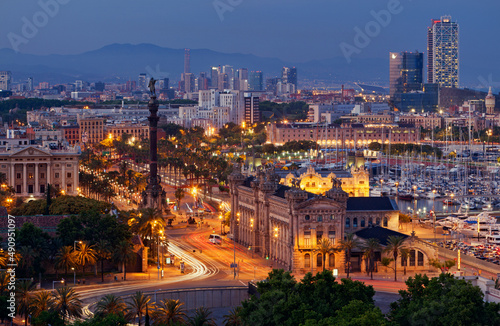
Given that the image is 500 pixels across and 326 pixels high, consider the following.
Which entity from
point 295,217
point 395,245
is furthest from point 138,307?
point 395,245

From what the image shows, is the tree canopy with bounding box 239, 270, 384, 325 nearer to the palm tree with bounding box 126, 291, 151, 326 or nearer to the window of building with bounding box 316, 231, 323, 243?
the palm tree with bounding box 126, 291, 151, 326

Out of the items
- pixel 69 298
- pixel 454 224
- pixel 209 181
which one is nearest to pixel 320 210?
pixel 69 298

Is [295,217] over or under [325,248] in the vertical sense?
Result: over

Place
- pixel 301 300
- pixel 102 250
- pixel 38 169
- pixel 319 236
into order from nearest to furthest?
pixel 301 300 → pixel 102 250 → pixel 319 236 → pixel 38 169

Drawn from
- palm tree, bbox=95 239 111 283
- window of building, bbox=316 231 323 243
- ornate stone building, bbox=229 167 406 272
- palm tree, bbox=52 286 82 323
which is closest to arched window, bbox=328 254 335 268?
ornate stone building, bbox=229 167 406 272

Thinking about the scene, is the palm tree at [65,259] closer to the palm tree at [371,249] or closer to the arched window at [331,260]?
the arched window at [331,260]

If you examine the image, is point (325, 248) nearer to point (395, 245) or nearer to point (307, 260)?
point (307, 260)

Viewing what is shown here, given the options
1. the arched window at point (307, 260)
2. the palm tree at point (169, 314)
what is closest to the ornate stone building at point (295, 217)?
the arched window at point (307, 260)
